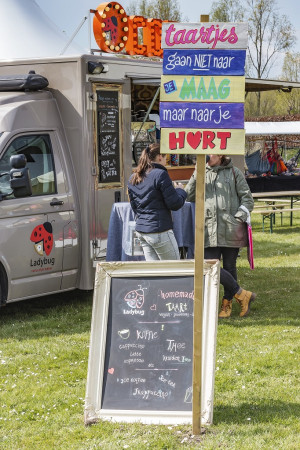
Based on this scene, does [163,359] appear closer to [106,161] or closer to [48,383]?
[48,383]

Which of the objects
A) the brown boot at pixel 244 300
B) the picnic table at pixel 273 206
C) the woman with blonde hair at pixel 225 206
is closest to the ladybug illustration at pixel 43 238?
the woman with blonde hair at pixel 225 206

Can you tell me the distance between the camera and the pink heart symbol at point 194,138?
441 centimetres

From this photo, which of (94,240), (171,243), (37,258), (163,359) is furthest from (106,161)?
(163,359)

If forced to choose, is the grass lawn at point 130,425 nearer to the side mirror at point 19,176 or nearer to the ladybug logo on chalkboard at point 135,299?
the ladybug logo on chalkboard at point 135,299

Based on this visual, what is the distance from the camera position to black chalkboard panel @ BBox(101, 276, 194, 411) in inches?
186

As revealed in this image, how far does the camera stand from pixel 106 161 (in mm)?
8414

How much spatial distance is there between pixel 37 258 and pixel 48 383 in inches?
85.4

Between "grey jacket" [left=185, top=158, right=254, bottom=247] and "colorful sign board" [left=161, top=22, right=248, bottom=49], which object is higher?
"colorful sign board" [left=161, top=22, right=248, bottom=49]

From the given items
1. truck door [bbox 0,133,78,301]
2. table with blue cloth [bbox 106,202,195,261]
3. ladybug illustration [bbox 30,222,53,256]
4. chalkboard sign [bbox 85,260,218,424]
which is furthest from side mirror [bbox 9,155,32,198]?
chalkboard sign [bbox 85,260,218,424]

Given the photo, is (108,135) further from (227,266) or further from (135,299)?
(135,299)

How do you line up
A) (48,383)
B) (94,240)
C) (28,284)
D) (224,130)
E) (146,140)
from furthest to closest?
(146,140) < (94,240) < (28,284) < (48,383) < (224,130)

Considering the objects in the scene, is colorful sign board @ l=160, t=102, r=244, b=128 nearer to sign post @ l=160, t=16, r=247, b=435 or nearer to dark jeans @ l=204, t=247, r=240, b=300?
sign post @ l=160, t=16, r=247, b=435

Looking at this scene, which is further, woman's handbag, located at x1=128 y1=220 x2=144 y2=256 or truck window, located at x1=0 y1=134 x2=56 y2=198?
truck window, located at x1=0 y1=134 x2=56 y2=198

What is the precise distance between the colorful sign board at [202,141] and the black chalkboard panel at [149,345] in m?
0.98
